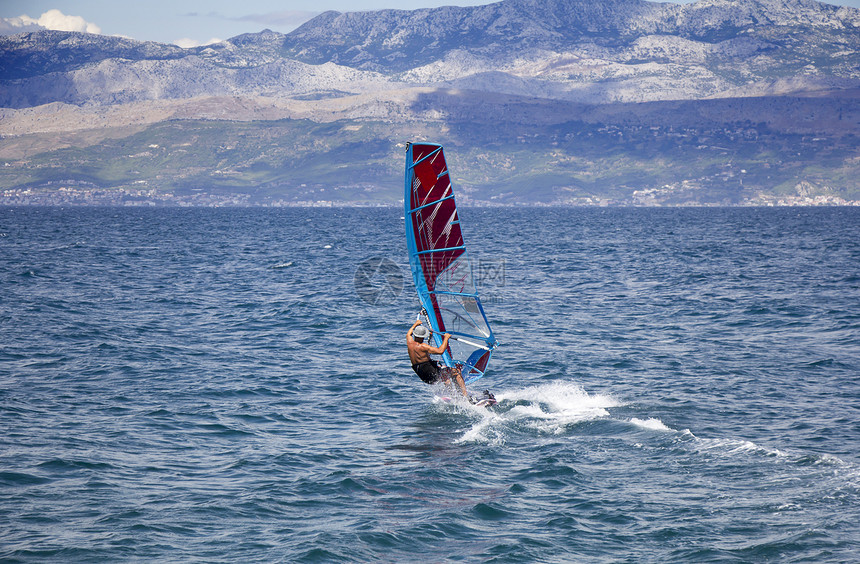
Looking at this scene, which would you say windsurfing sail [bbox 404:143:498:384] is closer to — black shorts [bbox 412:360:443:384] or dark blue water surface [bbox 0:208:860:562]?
black shorts [bbox 412:360:443:384]

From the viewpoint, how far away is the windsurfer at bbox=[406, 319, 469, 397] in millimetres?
18656

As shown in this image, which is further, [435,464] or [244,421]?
[244,421]

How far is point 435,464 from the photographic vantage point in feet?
52.1

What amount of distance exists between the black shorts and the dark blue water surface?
3.20ft

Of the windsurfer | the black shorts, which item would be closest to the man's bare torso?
the windsurfer

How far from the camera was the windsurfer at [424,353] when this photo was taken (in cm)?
1866

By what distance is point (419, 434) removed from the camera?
18.0 metres

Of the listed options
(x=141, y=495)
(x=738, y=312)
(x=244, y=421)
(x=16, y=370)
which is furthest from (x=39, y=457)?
(x=738, y=312)

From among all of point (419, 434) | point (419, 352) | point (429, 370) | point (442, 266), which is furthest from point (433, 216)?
point (419, 434)

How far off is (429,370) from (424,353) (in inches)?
24.7

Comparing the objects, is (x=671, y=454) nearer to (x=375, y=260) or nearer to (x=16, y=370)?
(x=16, y=370)

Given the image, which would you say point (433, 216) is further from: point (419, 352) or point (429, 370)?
point (429, 370)

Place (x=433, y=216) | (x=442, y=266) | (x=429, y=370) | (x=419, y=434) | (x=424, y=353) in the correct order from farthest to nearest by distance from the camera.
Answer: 1. (x=442, y=266)
2. (x=433, y=216)
3. (x=429, y=370)
4. (x=424, y=353)
5. (x=419, y=434)

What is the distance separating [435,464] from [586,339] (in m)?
14.6
